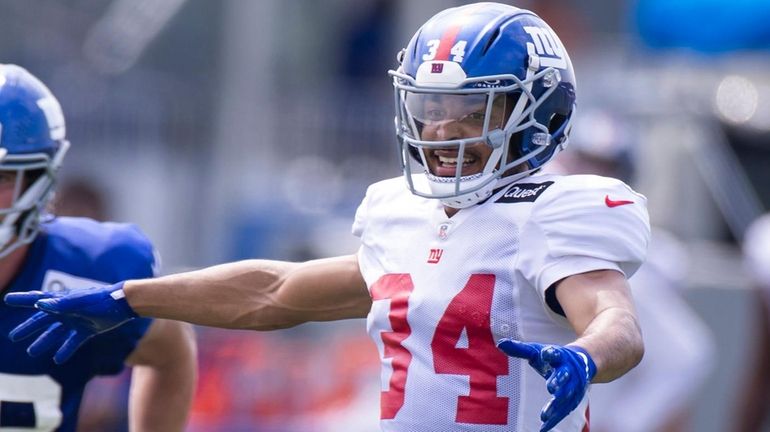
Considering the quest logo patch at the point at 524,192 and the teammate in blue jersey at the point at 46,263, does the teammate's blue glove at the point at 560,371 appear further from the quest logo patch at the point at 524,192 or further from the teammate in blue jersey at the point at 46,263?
the teammate in blue jersey at the point at 46,263

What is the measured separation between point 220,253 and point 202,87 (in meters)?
1.49

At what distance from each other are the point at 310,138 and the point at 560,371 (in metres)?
6.86

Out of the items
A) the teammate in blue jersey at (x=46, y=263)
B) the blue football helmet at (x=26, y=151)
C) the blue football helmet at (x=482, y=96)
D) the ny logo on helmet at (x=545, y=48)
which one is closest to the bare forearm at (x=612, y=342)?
the blue football helmet at (x=482, y=96)

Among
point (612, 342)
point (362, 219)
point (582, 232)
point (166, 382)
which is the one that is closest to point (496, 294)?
point (582, 232)

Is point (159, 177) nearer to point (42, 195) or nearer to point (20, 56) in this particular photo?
point (20, 56)

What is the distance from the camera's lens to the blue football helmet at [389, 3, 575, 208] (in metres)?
3.44

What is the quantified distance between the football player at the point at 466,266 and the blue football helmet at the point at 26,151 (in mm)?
501

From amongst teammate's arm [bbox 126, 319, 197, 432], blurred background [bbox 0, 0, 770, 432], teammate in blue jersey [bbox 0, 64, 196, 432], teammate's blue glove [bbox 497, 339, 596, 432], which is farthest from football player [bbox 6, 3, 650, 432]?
blurred background [bbox 0, 0, 770, 432]

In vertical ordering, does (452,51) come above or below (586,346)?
above

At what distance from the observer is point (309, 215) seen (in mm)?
9117

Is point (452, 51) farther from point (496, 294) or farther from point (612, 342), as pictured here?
point (612, 342)

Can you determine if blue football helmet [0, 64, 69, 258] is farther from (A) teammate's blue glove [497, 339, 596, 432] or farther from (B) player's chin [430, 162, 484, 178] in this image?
(A) teammate's blue glove [497, 339, 596, 432]

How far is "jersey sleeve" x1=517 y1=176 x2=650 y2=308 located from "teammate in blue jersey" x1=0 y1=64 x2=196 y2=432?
1.28m

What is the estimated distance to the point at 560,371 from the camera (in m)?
2.82
